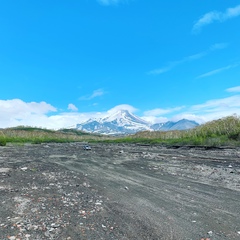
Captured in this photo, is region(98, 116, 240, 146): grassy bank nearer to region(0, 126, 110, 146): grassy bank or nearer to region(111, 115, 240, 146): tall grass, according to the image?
region(111, 115, 240, 146): tall grass

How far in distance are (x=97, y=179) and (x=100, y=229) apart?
17.9 feet

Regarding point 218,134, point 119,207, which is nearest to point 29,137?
point 218,134

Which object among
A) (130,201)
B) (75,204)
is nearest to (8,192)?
(75,204)

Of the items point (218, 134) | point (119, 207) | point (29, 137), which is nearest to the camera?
point (119, 207)

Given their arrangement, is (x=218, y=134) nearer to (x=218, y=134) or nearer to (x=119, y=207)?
(x=218, y=134)

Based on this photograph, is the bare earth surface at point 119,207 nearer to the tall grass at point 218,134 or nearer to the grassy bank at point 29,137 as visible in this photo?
the tall grass at point 218,134

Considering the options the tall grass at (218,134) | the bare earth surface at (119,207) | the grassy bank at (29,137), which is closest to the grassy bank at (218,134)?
the tall grass at (218,134)

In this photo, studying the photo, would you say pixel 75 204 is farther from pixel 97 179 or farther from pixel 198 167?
pixel 198 167

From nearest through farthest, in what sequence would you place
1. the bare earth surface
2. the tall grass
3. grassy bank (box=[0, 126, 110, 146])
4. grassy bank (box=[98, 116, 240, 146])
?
1. the bare earth surface
2. grassy bank (box=[98, 116, 240, 146])
3. the tall grass
4. grassy bank (box=[0, 126, 110, 146])

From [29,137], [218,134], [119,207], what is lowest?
[119,207]

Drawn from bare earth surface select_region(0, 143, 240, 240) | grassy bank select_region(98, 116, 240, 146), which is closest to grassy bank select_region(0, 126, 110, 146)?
grassy bank select_region(98, 116, 240, 146)

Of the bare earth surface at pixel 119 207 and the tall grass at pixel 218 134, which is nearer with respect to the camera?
the bare earth surface at pixel 119 207

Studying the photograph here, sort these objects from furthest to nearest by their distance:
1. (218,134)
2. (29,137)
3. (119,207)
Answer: (29,137) → (218,134) → (119,207)

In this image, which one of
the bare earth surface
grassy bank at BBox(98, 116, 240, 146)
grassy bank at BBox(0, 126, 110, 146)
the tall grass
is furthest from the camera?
grassy bank at BBox(0, 126, 110, 146)
